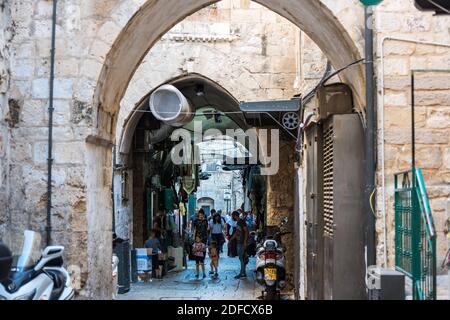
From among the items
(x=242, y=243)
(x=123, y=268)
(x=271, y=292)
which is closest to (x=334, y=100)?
(x=271, y=292)

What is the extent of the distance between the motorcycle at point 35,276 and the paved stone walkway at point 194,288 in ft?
20.9

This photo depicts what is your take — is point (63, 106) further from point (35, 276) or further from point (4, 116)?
point (35, 276)

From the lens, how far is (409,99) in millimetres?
5812

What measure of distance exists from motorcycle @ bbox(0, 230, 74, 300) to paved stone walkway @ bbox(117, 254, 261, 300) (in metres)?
6.37

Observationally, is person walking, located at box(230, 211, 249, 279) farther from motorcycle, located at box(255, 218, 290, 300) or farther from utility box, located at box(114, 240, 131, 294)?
motorcycle, located at box(255, 218, 290, 300)

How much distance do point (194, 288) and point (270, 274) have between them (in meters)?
2.60

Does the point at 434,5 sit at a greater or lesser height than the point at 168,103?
lesser

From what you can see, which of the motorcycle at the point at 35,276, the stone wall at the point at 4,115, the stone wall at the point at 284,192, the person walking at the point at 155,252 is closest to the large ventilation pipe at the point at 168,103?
the stone wall at the point at 284,192

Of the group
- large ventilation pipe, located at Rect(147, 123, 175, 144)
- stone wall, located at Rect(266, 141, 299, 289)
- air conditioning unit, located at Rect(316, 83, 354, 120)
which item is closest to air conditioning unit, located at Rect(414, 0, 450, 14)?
air conditioning unit, located at Rect(316, 83, 354, 120)

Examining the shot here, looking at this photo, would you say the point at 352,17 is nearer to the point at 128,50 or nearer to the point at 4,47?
the point at 128,50

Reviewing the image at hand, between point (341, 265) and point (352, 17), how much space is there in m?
2.22

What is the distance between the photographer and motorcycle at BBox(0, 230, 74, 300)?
4.33 meters

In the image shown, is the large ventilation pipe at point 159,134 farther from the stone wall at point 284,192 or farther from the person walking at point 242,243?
the stone wall at point 284,192

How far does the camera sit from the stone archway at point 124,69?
254 inches
